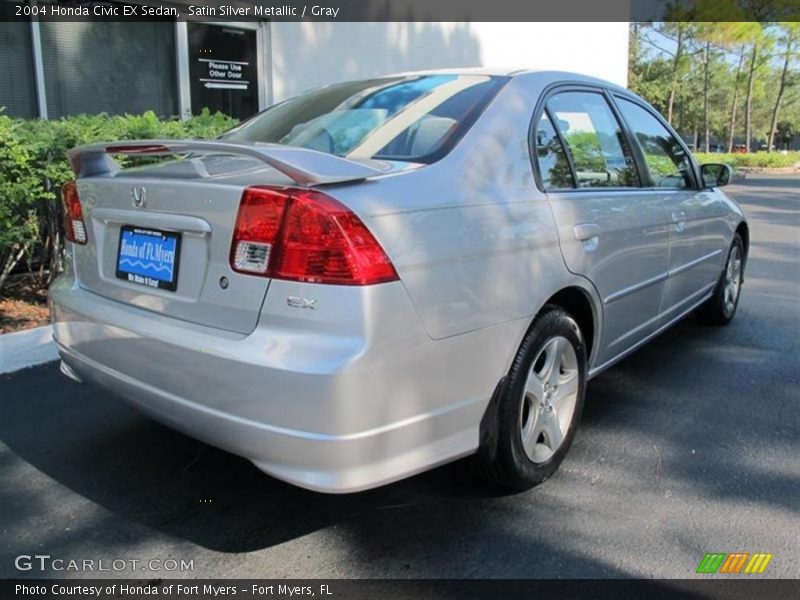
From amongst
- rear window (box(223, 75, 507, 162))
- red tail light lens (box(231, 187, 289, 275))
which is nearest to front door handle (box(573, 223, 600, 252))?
rear window (box(223, 75, 507, 162))

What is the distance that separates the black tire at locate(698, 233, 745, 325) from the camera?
519 centimetres

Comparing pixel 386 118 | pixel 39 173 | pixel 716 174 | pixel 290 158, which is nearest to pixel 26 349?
pixel 39 173

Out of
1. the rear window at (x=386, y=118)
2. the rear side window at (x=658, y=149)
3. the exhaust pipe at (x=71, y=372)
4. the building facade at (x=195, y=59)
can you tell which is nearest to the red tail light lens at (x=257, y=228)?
the rear window at (x=386, y=118)

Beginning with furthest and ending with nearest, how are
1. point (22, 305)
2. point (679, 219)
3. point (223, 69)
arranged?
1. point (223, 69)
2. point (22, 305)
3. point (679, 219)

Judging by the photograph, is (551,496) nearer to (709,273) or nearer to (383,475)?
(383,475)

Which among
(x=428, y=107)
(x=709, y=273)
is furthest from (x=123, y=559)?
(x=709, y=273)

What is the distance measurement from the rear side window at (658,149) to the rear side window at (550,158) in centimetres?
91

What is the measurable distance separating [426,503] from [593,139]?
1.90 metres

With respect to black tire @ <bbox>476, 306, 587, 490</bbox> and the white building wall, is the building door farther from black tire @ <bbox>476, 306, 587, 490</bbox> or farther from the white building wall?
black tire @ <bbox>476, 306, 587, 490</bbox>

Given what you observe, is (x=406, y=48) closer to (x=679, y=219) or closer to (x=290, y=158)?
(x=679, y=219)

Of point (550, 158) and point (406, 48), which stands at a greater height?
point (406, 48)

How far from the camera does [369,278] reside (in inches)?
81.9

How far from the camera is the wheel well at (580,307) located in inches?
116

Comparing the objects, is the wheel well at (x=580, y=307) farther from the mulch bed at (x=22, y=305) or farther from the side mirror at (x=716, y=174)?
the mulch bed at (x=22, y=305)
